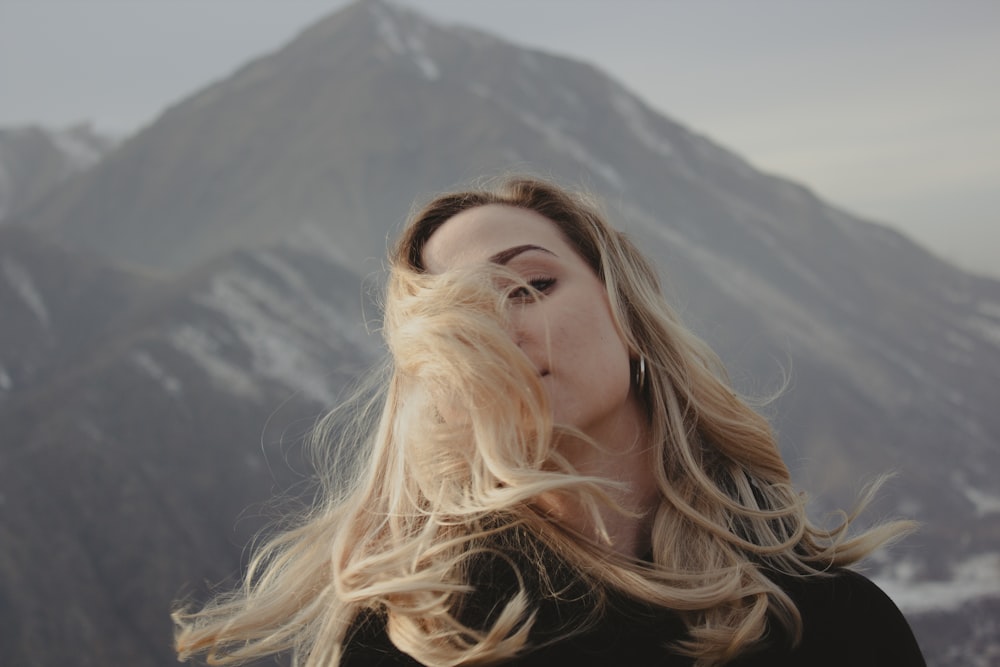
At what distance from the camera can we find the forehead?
4.29 feet

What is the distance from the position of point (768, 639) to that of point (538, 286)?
21.3 inches

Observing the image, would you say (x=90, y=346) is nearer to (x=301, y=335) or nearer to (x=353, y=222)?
(x=301, y=335)

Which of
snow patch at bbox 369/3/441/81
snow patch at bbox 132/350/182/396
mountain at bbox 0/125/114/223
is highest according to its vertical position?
snow patch at bbox 369/3/441/81

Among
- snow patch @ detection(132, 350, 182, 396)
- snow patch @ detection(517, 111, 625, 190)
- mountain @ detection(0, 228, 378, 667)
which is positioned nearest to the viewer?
mountain @ detection(0, 228, 378, 667)

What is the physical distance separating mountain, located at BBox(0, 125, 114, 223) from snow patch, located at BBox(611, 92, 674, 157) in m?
17.4

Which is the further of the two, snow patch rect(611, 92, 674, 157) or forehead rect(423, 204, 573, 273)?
snow patch rect(611, 92, 674, 157)

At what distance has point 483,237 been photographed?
4.34 feet

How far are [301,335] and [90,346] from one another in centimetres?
352

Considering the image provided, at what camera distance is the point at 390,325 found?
4.42 feet

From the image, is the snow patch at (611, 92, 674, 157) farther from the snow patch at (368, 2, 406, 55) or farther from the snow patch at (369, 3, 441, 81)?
the snow patch at (368, 2, 406, 55)

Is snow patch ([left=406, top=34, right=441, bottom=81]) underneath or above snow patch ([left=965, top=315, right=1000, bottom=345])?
above

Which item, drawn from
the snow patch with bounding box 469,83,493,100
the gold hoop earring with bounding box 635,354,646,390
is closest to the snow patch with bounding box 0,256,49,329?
the snow patch with bounding box 469,83,493,100

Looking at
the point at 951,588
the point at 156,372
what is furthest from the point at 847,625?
the point at 156,372

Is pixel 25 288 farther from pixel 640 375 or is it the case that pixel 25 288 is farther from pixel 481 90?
pixel 640 375
